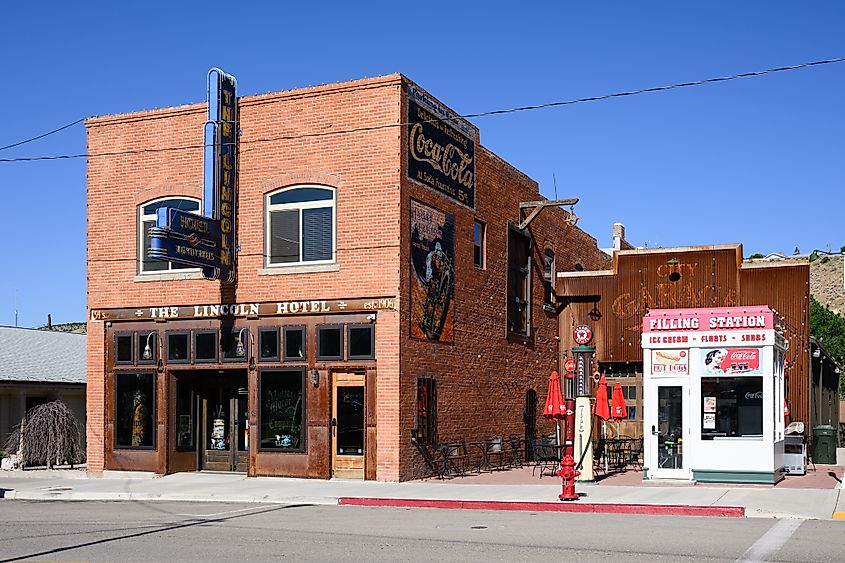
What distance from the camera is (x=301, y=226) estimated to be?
23.1 metres

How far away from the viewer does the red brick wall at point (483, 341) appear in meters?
22.5

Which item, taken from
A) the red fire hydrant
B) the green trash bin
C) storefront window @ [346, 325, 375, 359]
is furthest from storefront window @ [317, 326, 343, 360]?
the green trash bin

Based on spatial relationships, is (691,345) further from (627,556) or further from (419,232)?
(627,556)

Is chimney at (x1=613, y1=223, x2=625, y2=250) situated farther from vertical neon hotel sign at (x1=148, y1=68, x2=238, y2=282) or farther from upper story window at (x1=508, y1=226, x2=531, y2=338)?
vertical neon hotel sign at (x1=148, y1=68, x2=238, y2=282)

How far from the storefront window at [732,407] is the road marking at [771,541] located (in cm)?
563

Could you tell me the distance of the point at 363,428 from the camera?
2233cm

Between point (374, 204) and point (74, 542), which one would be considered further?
point (374, 204)

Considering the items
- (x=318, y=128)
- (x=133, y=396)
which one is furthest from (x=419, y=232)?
(x=133, y=396)

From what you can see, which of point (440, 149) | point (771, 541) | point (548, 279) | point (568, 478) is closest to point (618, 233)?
point (548, 279)

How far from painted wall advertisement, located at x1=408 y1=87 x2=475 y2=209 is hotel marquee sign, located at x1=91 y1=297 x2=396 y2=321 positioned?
2.98 meters

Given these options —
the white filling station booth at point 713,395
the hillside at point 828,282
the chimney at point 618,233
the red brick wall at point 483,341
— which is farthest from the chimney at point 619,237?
the hillside at point 828,282

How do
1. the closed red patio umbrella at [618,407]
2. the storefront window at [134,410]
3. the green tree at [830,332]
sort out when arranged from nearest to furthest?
the closed red patio umbrella at [618,407], the storefront window at [134,410], the green tree at [830,332]

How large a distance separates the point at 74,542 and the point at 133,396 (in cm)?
1162

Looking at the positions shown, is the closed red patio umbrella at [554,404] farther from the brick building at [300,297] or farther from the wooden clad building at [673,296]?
the wooden clad building at [673,296]
